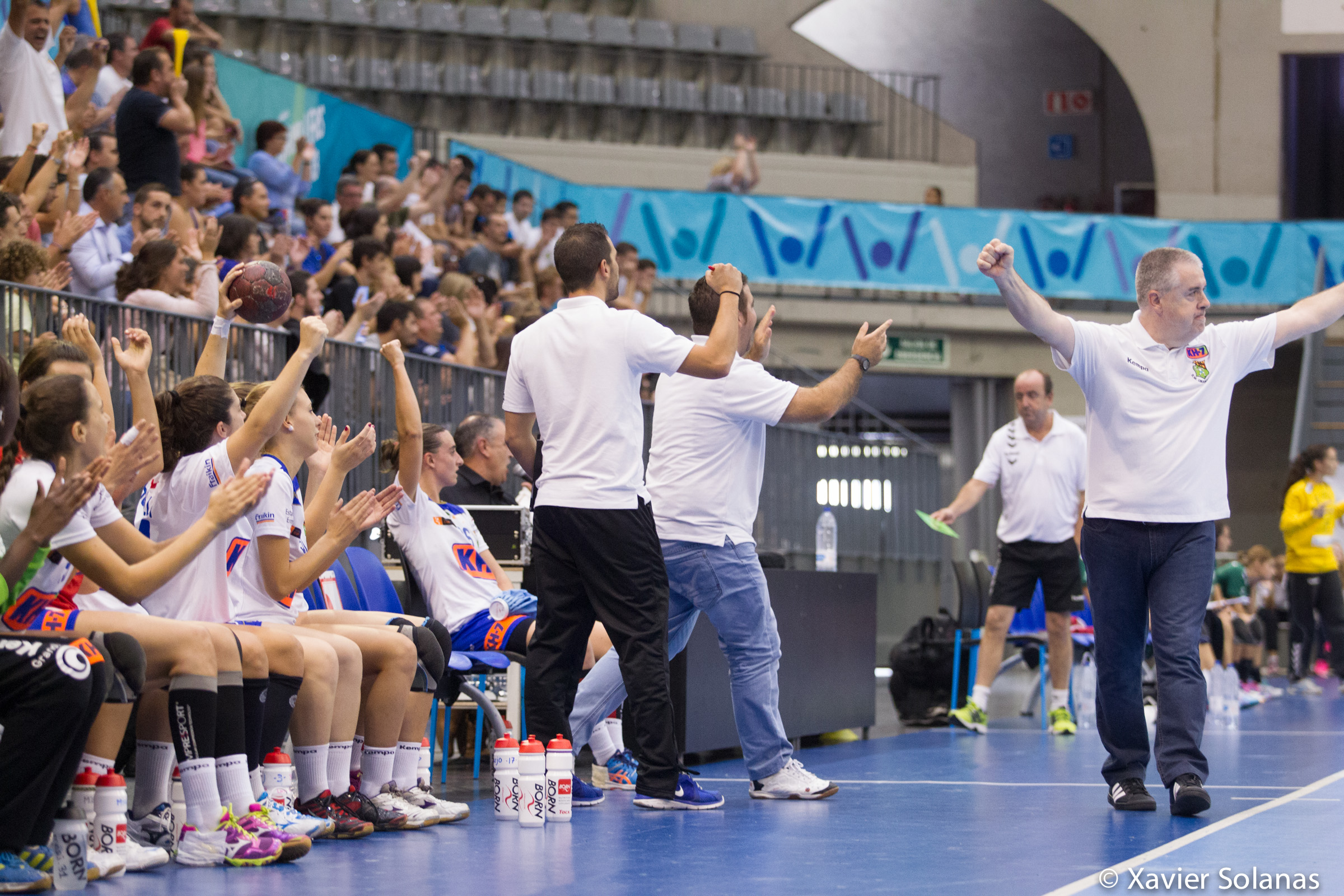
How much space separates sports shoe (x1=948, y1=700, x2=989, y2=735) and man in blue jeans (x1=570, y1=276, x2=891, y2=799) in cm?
311

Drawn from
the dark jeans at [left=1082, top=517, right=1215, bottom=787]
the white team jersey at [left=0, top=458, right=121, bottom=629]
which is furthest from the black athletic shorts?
the white team jersey at [left=0, top=458, right=121, bottom=629]

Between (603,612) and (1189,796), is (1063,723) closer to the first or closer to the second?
(1189,796)

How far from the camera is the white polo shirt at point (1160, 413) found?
4.75 meters

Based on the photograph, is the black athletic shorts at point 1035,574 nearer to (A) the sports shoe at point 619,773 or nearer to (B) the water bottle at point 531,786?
(A) the sports shoe at point 619,773

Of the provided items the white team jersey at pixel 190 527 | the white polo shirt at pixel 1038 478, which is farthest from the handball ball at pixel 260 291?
the white polo shirt at pixel 1038 478

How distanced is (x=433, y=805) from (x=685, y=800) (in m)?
0.84

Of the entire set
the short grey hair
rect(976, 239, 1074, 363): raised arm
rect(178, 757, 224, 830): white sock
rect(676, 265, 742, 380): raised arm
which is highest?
the short grey hair

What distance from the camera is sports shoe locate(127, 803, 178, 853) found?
373 centimetres

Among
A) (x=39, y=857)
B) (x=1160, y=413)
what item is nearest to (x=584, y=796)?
(x=39, y=857)

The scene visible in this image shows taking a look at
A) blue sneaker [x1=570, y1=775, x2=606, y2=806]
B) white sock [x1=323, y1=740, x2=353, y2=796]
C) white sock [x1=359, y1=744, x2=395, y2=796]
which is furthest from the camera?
blue sneaker [x1=570, y1=775, x2=606, y2=806]

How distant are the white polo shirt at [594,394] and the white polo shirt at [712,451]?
0.30 m

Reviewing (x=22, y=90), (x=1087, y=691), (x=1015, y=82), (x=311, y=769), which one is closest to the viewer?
(x=311, y=769)

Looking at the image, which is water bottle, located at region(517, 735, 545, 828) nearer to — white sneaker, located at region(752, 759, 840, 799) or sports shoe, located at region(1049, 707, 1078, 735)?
white sneaker, located at region(752, 759, 840, 799)

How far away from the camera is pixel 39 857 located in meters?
3.22
